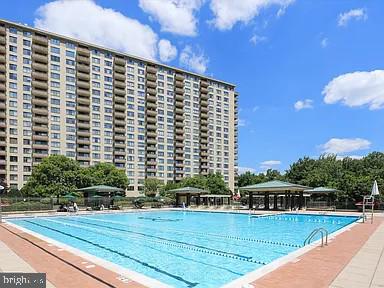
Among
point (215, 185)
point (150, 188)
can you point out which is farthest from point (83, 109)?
point (215, 185)

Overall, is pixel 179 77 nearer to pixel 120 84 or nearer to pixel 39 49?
pixel 120 84

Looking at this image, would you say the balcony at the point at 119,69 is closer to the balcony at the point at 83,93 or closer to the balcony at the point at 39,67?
the balcony at the point at 83,93

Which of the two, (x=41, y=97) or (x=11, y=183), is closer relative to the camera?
(x=11, y=183)

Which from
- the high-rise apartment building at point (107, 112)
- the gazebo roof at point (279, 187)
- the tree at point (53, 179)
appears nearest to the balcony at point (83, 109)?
the high-rise apartment building at point (107, 112)

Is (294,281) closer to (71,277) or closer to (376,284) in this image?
(376,284)

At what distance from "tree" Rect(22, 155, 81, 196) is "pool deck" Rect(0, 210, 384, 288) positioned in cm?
5094

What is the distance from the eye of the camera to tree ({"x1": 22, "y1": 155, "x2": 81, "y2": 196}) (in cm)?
6144

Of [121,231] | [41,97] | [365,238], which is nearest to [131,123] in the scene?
[41,97]

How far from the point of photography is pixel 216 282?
10125mm

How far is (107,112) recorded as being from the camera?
3501 inches

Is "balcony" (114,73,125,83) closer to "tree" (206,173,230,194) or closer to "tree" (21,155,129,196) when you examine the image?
"tree" (21,155,129,196)

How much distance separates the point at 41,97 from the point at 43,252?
74364 millimetres

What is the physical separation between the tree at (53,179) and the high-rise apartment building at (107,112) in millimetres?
14551

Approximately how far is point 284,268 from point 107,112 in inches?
3283
